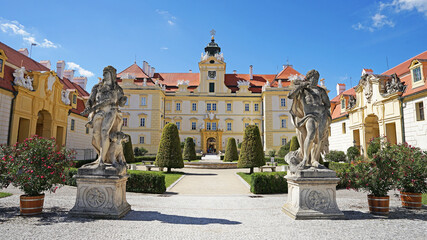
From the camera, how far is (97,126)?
5.68m

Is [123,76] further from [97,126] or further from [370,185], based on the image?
[370,185]

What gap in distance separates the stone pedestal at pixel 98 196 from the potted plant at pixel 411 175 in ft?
22.5

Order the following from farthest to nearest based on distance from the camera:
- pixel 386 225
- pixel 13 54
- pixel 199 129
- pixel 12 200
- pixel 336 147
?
1. pixel 199 129
2. pixel 336 147
3. pixel 13 54
4. pixel 12 200
5. pixel 386 225

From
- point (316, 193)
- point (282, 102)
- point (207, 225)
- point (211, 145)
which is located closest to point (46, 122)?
point (207, 225)

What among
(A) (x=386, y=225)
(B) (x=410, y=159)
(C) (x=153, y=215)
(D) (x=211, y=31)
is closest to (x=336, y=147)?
(B) (x=410, y=159)

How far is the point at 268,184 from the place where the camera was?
9.83m

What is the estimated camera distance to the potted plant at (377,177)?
228 inches

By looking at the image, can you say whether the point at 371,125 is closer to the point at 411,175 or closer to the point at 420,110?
the point at 420,110

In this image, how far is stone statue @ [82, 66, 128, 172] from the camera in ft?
18.5

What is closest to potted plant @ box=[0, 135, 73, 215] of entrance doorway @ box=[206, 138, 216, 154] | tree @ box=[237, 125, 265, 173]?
tree @ box=[237, 125, 265, 173]

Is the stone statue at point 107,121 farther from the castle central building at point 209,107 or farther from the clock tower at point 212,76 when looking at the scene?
the clock tower at point 212,76

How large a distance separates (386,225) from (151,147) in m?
36.4

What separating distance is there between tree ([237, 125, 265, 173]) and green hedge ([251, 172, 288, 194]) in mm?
4854

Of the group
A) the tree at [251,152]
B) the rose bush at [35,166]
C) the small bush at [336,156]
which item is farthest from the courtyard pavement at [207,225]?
the small bush at [336,156]
